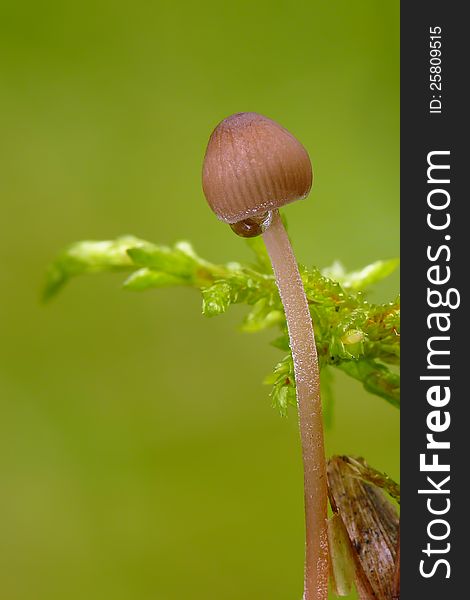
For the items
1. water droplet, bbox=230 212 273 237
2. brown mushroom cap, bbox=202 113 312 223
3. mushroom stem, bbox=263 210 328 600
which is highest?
brown mushroom cap, bbox=202 113 312 223

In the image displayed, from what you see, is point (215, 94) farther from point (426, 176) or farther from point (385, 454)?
point (426, 176)

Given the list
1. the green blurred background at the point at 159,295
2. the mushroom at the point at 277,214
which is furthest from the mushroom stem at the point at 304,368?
the green blurred background at the point at 159,295

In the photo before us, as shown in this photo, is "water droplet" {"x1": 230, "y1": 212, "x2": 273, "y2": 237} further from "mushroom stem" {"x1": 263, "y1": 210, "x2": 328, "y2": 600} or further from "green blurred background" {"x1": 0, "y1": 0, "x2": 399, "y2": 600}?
"green blurred background" {"x1": 0, "y1": 0, "x2": 399, "y2": 600}

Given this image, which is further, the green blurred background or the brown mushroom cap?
the green blurred background

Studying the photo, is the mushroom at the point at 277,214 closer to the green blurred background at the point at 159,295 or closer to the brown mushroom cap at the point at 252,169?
the brown mushroom cap at the point at 252,169

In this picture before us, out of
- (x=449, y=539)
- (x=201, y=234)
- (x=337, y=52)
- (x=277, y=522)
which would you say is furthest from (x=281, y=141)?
(x=337, y=52)

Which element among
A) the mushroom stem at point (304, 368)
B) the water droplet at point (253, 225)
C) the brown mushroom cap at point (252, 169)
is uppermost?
the brown mushroom cap at point (252, 169)

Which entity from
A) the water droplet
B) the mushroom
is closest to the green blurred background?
the mushroom
